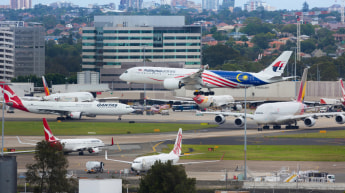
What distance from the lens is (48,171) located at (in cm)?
4984

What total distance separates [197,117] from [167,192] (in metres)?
102

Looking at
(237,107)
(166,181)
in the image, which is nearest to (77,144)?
(166,181)

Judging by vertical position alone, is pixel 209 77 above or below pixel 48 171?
above

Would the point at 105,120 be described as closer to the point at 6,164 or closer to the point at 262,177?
the point at 262,177

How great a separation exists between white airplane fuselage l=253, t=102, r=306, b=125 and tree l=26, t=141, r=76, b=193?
64.8 m

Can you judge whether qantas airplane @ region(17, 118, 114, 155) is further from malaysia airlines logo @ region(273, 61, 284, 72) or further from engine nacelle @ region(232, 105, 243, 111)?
engine nacelle @ region(232, 105, 243, 111)

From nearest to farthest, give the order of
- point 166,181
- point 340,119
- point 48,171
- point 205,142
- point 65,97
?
point 166,181 < point 48,171 < point 205,142 < point 340,119 < point 65,97

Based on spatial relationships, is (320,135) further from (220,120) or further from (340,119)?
(220,120)

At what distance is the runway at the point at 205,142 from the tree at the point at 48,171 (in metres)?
15.2

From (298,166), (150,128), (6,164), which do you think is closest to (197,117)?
(150,128)

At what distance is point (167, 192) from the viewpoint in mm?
46688

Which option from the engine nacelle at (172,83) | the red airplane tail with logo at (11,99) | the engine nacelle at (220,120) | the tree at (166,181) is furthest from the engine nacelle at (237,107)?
the tree at (166,181)

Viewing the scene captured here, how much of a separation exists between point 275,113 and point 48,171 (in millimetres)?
67526

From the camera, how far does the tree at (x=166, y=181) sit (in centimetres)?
4672
